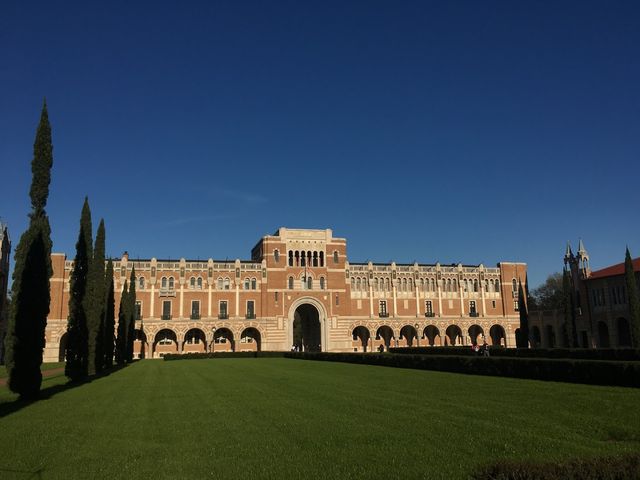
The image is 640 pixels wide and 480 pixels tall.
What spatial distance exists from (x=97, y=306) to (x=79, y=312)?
3957 millimetres

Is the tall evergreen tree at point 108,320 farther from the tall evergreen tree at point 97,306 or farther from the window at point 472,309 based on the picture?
the window at point 472,309

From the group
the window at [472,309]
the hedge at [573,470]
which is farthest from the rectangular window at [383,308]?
the hedge at [573,470]

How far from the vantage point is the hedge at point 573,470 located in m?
6.97

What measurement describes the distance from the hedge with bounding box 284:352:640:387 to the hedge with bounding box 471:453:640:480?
13.4 meters

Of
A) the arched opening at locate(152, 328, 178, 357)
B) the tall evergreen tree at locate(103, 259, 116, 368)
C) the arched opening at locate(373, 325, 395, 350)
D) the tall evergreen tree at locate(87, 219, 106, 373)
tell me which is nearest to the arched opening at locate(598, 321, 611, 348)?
the arched opening at locate(373, 325, 395, 350)

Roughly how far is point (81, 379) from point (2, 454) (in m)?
21.0

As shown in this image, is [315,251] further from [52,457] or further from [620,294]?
[52,457]

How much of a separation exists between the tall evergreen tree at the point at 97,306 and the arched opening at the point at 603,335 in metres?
56.3

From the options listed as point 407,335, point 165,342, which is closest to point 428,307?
point 407,335

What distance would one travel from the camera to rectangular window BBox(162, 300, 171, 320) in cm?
7109

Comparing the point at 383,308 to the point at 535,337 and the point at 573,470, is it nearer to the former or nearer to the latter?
the point at 535,337

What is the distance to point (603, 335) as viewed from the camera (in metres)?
65.9

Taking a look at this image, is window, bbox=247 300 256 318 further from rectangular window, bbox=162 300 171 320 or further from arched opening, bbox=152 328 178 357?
rectangular window, bbox=162 300 171 320

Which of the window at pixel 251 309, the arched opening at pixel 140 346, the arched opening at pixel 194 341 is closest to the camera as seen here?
the arched opening at pixel 140 346
